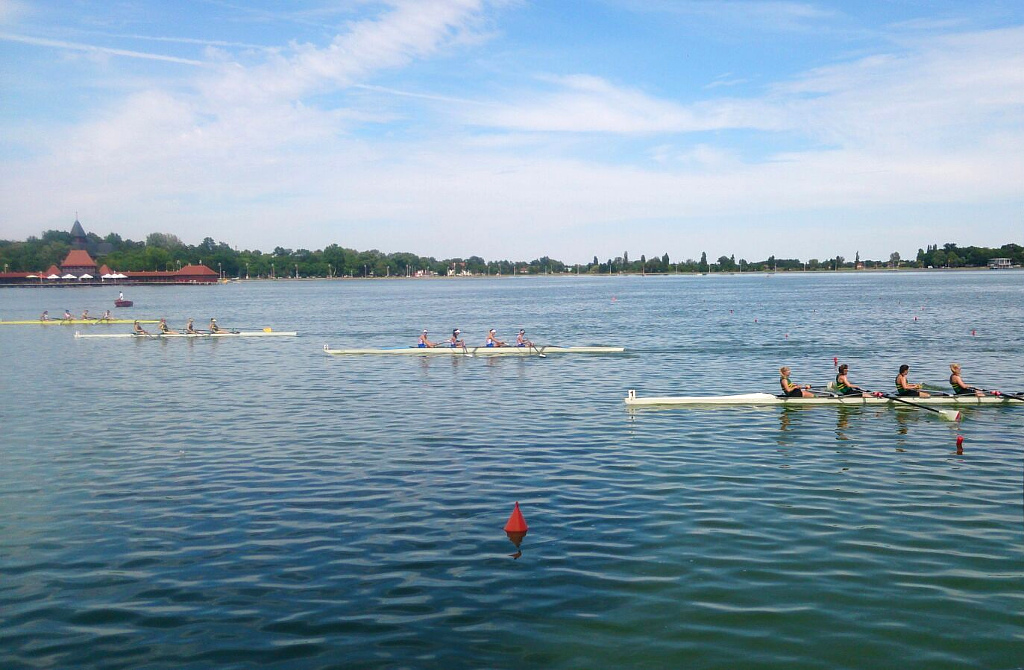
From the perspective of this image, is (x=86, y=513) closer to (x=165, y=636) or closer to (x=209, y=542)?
(x=209, y=542)

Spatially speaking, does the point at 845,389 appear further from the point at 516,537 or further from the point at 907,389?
the point at 516,537

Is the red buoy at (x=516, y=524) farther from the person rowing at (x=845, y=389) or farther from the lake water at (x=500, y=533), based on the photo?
the person rowing at (x=845, y=389)

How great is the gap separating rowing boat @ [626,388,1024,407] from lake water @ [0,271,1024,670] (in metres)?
0.75

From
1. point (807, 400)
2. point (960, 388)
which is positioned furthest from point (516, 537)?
point (960, 388)

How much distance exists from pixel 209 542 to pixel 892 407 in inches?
779

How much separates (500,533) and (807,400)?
571 inches

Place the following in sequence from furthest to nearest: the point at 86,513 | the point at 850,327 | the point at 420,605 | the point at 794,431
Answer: the point at 850,327, the point at 794,431, the point at 86,513, the point at 420,605

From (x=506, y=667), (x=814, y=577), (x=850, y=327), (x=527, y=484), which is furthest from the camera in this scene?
(x=850, y=327)

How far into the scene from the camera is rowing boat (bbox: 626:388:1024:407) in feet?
77.8

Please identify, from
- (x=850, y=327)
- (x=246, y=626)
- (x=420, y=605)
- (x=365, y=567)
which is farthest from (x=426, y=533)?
(x=850, y=327)

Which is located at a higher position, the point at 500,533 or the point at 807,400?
the point at 807,400

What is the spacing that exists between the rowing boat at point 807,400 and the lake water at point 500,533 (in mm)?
747

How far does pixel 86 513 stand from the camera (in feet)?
47.3

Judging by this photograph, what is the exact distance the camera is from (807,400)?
2416 cm
